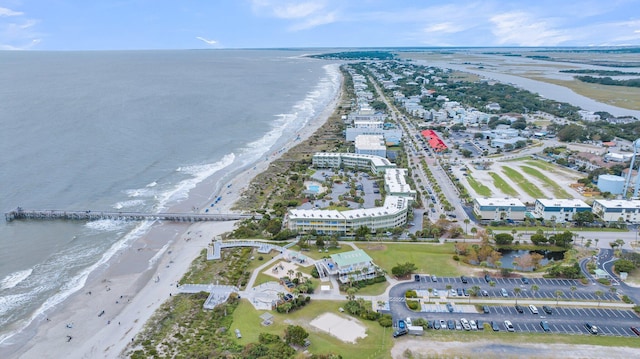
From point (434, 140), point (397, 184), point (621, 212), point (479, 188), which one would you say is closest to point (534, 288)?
point (621, 212)

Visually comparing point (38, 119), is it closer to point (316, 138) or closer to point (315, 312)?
point (316, 138)

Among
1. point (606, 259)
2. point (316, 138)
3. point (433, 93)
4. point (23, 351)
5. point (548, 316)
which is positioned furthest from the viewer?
point (433, 93)

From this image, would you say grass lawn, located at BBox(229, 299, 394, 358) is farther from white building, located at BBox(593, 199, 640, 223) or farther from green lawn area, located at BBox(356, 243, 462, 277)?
white building, located at BBox(593, 199, 640, 223)

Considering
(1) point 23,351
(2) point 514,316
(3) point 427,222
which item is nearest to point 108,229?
(1) point 23,351

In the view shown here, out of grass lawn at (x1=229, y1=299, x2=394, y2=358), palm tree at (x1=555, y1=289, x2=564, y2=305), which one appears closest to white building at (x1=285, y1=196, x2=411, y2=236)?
grass lawn at (x1=229, y1=299, x2=394, y2=358)

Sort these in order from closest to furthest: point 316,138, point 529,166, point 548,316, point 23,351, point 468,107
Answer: point 23,351
point 548,316
point 529,166
point 316,138
point 468,107

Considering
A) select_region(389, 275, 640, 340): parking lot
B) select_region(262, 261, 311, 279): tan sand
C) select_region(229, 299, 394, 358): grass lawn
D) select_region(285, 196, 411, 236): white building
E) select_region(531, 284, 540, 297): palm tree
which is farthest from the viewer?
select_region(285, 196, 411, 236): white building

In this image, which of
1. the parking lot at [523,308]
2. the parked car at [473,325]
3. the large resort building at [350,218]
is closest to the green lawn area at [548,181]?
the large resort building at [350,218]
